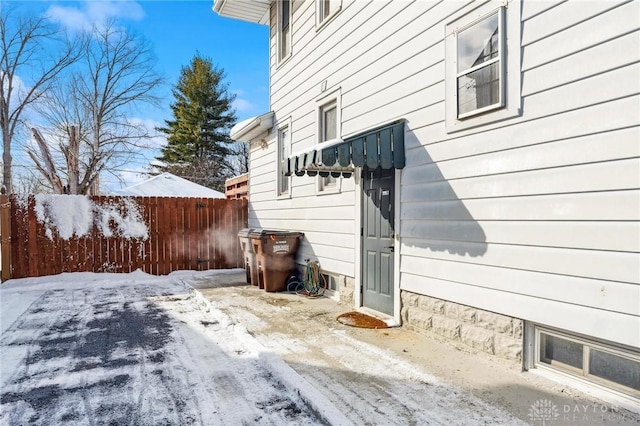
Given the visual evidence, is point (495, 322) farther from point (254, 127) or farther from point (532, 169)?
point (254, 127)

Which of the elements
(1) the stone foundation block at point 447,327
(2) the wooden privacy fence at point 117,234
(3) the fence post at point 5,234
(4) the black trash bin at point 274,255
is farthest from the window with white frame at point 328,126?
(3) the fence post at point 5,234

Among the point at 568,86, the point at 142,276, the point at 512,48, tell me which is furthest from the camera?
the point at 142,276

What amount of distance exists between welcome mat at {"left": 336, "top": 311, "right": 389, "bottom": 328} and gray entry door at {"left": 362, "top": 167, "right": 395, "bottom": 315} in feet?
0.65

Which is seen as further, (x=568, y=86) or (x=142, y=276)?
(x=142, y=276)

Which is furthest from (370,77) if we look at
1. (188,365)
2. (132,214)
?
(132,214)

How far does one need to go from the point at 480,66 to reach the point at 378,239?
7.78 feet

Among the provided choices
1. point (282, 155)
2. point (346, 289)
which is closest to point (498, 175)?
point (346, 289)

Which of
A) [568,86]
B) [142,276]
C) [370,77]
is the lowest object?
[142,276]

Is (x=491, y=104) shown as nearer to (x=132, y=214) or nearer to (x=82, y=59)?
(x=132, y=214)

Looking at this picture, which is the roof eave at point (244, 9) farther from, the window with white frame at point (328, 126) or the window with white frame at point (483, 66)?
the window with white frame at point (483, 66)

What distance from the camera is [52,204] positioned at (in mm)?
8172

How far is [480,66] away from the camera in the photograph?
3564 millimetres

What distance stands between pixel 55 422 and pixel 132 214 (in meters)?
6.88

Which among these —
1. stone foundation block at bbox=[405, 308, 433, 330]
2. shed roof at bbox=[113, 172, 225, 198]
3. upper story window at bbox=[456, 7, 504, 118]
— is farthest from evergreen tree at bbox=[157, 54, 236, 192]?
upper story window at bbox=[456, 7, 504, 118]
